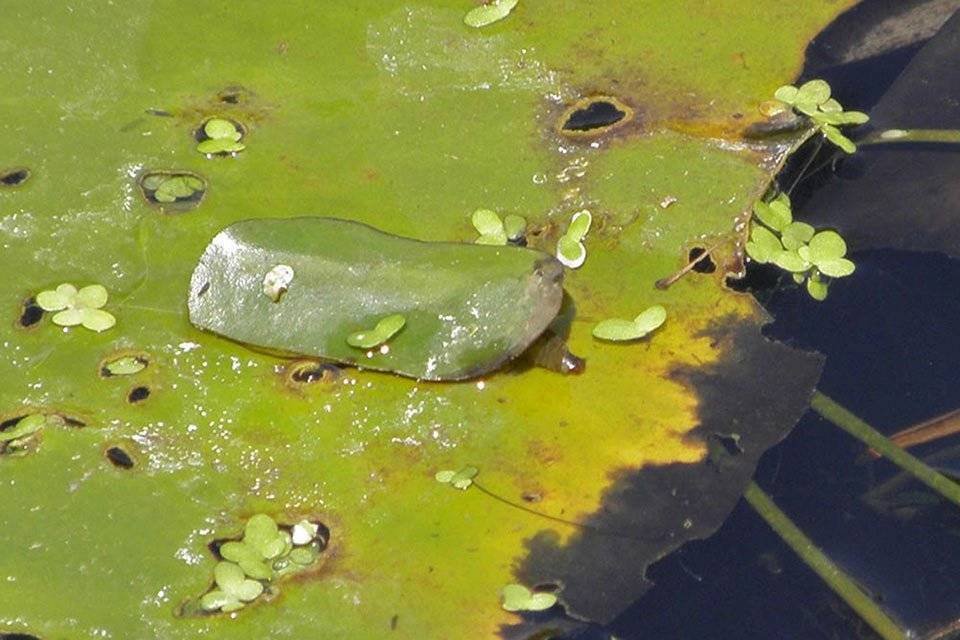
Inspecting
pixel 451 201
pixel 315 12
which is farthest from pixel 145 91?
pixel 451 201

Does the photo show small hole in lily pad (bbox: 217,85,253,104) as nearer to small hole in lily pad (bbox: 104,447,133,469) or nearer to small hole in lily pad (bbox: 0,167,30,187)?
small hole in lily pad (bbox: 0,167,30,187)

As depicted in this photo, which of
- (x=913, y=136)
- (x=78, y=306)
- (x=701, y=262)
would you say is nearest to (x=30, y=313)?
(x=78, y=306)

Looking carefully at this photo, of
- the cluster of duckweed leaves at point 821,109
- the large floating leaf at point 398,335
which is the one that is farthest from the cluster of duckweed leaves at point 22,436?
the cluster of duckweed leaves at point 821,109

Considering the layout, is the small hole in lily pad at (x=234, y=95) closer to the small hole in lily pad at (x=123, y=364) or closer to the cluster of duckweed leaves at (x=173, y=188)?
the cluster of duckweed leaves at (x=173, y=188)

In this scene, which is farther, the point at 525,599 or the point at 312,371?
the point at 312,371

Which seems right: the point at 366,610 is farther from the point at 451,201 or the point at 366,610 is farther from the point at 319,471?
the point at 451,201

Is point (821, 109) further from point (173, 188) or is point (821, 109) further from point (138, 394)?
point (138, 394)
